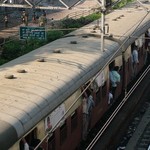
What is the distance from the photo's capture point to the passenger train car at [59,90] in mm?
6973

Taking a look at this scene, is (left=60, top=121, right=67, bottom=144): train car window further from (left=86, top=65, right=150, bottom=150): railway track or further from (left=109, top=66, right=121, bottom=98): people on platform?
(left=109, top=66, right=121, bottom=98): people on platform

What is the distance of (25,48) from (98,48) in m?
7.53

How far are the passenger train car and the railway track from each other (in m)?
0.51

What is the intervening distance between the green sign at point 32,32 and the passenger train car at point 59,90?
1.34 m

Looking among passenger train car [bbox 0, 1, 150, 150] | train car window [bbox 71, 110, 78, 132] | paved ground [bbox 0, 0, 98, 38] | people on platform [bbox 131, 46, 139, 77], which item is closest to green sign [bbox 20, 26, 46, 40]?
passenger train car [bbox 0, 1, 150, 150]

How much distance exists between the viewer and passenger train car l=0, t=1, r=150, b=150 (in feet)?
22.9

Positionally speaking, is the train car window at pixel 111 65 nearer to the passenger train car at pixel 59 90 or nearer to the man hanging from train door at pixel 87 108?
the passenger train car at pixel 59 90

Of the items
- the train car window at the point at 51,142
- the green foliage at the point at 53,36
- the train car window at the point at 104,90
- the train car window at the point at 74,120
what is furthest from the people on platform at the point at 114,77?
the green foliage at the point at 53,36

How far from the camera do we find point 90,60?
1066 cm

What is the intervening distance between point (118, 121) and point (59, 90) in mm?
5231

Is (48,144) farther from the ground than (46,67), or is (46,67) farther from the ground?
(46,67)

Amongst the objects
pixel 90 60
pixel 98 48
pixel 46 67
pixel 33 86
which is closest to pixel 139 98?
pixel 98 48

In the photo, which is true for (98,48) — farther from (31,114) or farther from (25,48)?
(25,48)

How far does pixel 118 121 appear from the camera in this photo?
43.3 feet
